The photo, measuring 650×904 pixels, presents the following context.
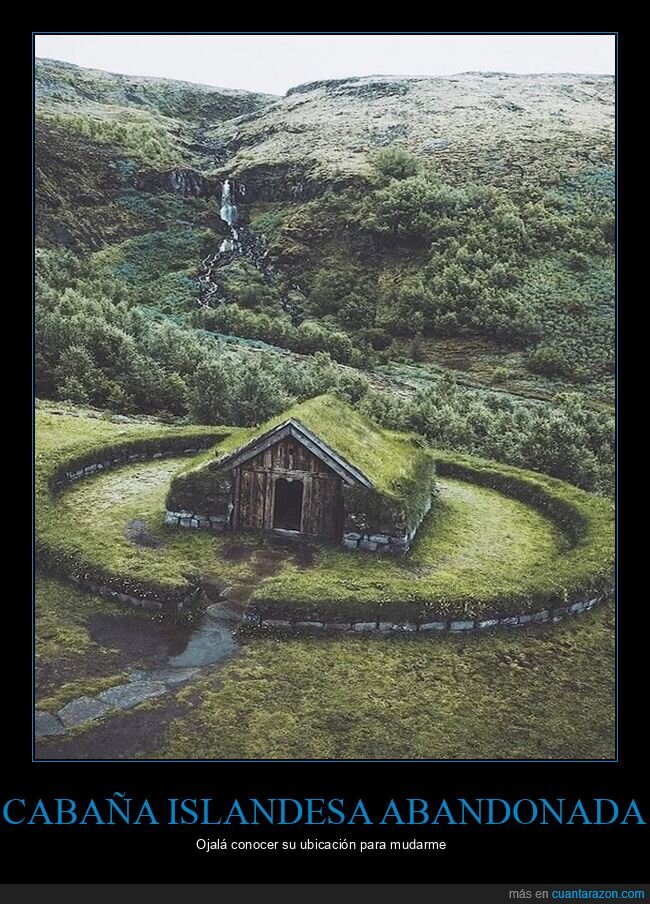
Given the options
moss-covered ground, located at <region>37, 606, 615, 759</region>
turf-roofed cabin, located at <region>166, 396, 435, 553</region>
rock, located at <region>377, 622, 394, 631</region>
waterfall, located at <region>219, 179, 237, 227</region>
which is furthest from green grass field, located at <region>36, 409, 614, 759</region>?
waterfall, located at <region>219, 179, 237, 227</region>

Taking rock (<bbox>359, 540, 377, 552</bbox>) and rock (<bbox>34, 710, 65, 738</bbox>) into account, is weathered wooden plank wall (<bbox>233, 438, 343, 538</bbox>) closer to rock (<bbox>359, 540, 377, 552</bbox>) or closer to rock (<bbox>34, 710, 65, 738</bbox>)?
rock (<bbox>359, 540, 377, 552</bbox>)

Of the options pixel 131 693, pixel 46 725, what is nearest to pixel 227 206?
pixel 131 693

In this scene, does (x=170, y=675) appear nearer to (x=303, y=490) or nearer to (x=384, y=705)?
(x=384, y=705)

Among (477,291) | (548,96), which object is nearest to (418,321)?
(477,291)

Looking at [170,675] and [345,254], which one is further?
[345,254]

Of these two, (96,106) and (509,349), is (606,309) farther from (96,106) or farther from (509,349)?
(96,106)

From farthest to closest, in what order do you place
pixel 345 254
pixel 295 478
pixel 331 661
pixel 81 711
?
pixel 345 254
pixel 295 478
pixel 331 661
pixel 81 711

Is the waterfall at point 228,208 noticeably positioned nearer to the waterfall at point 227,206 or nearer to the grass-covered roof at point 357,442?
the waterfall at point 227,206
